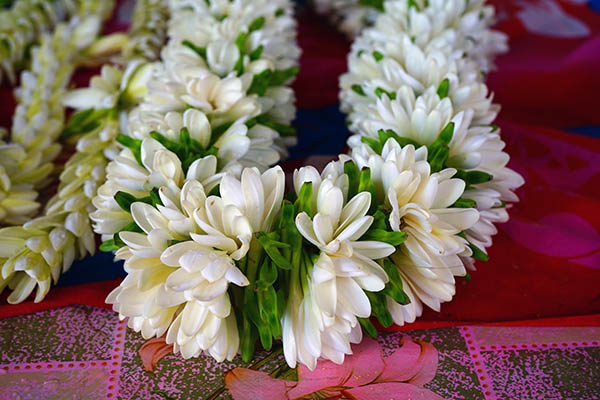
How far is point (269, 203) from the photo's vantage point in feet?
1.23

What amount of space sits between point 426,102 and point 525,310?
18 centimetres

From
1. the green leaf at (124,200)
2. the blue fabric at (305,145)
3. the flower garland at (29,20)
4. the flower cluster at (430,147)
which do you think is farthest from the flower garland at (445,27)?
the flower garland at (29,20)

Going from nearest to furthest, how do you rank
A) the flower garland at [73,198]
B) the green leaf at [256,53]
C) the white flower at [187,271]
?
1. the white flower at [187,271]
2. the flower garland at [73,198]
3. the green leaf at [256,53]

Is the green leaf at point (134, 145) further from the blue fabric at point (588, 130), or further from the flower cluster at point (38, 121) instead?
the blue fabric at point (588, 130)

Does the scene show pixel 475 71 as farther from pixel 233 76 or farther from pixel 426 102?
pixel 233 76

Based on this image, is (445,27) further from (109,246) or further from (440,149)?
(109,246)

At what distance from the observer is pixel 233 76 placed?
0.49m

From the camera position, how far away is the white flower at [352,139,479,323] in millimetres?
360

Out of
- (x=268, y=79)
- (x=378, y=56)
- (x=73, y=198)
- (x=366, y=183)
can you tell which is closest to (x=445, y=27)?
(x=378, y=56)

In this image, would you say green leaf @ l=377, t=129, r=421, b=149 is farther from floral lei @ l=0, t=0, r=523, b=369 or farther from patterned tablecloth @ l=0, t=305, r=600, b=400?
patterned tablecloth @ l=0, t=305, r=600, b=400

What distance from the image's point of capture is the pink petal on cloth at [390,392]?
0.38 meters

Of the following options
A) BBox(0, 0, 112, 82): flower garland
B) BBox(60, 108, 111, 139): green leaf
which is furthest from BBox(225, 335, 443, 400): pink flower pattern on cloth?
BBox(0, 0, 112, 82): flower garland

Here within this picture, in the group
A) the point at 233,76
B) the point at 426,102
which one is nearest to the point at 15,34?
the point at 233,76

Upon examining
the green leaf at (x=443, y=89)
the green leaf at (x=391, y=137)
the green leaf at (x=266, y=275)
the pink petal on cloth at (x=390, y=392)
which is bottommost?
the pink petal on cloth at (x=390, y=392)
